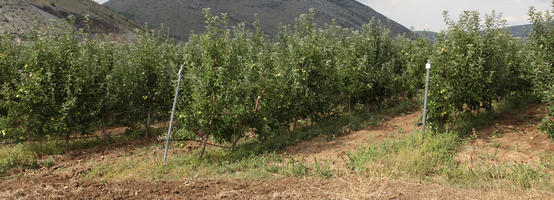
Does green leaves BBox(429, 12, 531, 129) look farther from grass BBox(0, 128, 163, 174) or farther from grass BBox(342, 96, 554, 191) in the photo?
grass BBox(0, 128, 163, 174)

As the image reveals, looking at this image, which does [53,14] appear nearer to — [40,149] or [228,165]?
[40,149]

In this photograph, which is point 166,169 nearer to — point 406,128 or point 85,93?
point 85,93

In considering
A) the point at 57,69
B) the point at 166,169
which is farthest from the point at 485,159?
the point at 57,69

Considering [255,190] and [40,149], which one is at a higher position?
[255,190]

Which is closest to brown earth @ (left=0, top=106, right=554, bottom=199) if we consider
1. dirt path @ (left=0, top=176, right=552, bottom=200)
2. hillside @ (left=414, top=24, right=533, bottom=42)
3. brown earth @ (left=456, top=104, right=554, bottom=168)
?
dirt path @ (left=0, top=176, right=552, bottom=200)

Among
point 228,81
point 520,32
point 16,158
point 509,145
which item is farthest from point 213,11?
point 509,145

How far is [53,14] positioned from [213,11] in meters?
66.4

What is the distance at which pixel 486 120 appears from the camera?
8.84 metres

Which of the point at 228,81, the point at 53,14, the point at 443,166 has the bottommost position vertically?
the point at 443,166

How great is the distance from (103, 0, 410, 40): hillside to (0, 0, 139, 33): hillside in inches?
716

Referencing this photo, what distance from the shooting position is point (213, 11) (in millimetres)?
115062

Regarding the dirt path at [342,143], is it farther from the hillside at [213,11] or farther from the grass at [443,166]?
the hillside at [213,11]

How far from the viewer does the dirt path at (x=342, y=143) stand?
7449mm

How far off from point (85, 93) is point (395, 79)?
1051 cm
